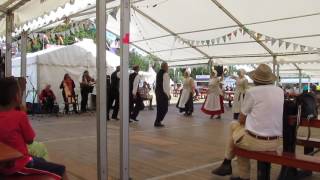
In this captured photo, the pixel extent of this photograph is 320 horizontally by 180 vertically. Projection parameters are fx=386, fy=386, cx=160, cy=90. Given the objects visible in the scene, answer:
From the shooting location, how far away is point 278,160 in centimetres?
426

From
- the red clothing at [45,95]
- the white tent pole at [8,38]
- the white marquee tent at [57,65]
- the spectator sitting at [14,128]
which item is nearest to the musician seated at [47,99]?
the red clothing at [45,95]

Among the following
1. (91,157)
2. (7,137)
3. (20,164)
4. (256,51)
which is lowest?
(91,157)

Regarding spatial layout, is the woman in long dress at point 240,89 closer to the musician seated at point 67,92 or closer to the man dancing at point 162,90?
the man dancing at point 162,90

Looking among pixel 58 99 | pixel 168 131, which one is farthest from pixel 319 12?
pixel 58 99

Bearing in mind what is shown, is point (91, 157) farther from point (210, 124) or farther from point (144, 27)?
point (144, 27)

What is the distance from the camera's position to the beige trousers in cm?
446

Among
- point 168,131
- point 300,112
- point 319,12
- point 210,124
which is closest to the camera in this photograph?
point 300,112

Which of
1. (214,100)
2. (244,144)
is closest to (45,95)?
(214,100)

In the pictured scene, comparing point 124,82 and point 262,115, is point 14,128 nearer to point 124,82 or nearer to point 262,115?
point 124,82

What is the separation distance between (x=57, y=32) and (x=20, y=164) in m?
11.3

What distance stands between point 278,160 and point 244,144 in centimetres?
44

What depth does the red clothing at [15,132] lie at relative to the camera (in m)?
3.13

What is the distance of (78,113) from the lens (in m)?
14.5

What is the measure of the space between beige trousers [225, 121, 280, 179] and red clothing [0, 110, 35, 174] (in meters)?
2.44
